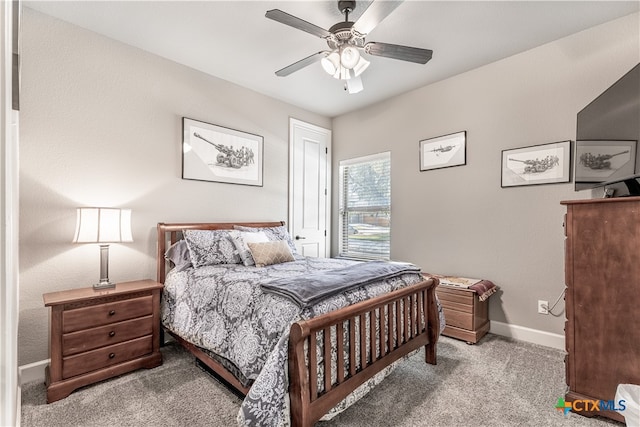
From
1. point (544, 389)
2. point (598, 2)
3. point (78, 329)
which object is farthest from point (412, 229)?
point (78, 329)

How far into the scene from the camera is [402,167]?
3852 millimetres

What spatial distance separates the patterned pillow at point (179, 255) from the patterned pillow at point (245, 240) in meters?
0.43

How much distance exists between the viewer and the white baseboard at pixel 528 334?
269 cm

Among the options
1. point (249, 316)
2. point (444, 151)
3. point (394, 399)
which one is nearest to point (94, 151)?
point (249, 316)

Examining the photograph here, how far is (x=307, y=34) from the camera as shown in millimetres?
2584

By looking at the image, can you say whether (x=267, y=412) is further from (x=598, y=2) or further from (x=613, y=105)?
(x=598, y=2)

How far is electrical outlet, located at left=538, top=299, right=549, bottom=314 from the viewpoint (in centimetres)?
275

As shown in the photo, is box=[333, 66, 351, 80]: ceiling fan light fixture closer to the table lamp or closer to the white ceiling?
the white ceiling

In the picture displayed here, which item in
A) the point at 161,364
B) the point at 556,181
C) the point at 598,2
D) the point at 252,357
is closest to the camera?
the point at 252,357

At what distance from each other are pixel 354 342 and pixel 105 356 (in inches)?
71.4

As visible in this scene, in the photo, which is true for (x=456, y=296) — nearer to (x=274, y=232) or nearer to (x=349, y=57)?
(x=274, y=232)

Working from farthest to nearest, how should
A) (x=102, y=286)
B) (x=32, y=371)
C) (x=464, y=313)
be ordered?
(x=464, y=313) < (x=102, y=286) < (x=32, y=371)

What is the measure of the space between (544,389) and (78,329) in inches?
127

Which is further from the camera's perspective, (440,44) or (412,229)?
(412,229)
